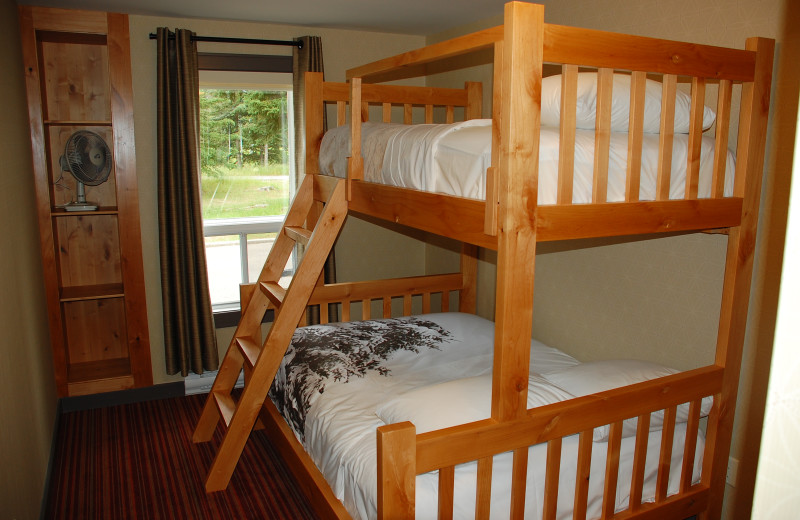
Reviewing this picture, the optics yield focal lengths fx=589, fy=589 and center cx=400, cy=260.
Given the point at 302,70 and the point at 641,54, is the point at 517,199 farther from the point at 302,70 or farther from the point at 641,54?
the point at 302,70

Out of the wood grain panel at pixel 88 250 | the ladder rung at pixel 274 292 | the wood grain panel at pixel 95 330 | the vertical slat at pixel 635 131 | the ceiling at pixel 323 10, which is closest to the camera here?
the vertical slat at pixel 635 131

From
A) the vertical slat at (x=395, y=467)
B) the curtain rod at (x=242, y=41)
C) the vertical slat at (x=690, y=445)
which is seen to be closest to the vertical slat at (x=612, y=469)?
the vertical slat at (x=690, y=445)

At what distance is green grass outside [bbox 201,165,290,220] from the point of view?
3945mm

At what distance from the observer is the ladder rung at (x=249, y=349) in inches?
110

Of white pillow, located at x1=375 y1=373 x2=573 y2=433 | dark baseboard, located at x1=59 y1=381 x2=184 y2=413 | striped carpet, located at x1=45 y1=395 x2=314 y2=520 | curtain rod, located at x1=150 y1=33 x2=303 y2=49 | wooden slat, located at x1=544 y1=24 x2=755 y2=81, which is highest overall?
curtain rod, located at x1=150 y1=33 x2=303 y2=49

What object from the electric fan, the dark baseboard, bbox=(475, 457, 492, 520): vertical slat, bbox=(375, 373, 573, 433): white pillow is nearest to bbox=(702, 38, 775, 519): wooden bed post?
bbox=(375, 373, 573, 433): white pillow

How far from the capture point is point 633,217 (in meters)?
1.68

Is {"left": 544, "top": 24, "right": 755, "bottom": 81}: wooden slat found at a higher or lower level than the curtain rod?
lower

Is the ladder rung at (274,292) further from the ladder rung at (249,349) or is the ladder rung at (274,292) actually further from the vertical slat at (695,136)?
the vertical slat at (695,136)

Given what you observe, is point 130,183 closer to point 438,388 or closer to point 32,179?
point 32,179

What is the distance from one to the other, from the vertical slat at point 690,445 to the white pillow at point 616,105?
0.97m

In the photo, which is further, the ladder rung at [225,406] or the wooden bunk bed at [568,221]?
Answer: the ladder rung at [225,406]

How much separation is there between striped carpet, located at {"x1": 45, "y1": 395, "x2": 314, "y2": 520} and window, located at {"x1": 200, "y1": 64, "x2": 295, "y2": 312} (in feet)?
3.10

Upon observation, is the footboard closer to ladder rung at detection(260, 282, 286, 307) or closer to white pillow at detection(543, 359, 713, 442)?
white pillow at detection(543, 359, 713, 442)
